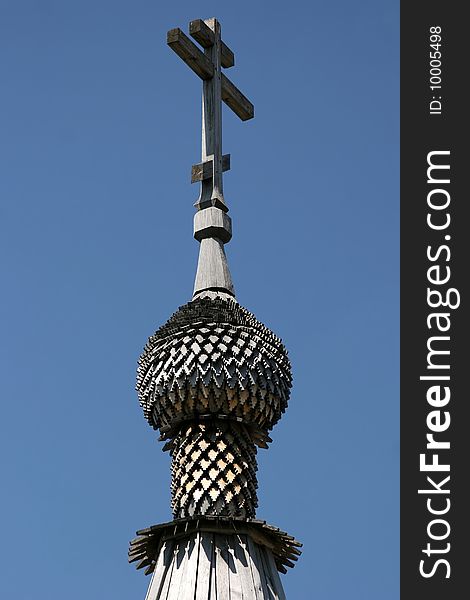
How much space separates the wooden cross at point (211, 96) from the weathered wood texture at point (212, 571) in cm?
420

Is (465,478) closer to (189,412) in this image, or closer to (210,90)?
(189,412)

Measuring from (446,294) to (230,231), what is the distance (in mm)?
2568

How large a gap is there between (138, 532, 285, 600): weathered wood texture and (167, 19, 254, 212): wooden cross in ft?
13.8

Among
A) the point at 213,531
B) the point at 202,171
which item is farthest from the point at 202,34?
the point at 213,531

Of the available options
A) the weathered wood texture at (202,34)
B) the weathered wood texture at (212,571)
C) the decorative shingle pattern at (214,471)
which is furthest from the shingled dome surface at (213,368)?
the weathered wood texture at (202,34)

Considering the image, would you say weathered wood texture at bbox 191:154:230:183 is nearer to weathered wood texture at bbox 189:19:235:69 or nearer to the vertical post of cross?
the vertical post of cross

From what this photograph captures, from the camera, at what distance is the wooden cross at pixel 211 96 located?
17.5m

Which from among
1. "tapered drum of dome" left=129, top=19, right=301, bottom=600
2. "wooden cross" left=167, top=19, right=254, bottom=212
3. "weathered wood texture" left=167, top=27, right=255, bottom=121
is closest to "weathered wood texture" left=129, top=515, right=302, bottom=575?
"tapered drum of dome" left=129, top=19, right=301, bottom=600

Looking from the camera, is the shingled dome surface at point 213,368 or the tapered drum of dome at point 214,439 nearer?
the tapered drum of dome at point 214,439

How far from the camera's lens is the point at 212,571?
48.6 ft

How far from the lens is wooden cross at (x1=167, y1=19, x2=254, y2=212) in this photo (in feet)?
57.5

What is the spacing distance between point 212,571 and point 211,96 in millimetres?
6332

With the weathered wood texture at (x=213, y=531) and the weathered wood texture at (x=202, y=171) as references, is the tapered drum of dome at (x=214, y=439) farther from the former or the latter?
the weathered wood texture at (x=202, y=171)

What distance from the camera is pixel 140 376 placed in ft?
53.0
